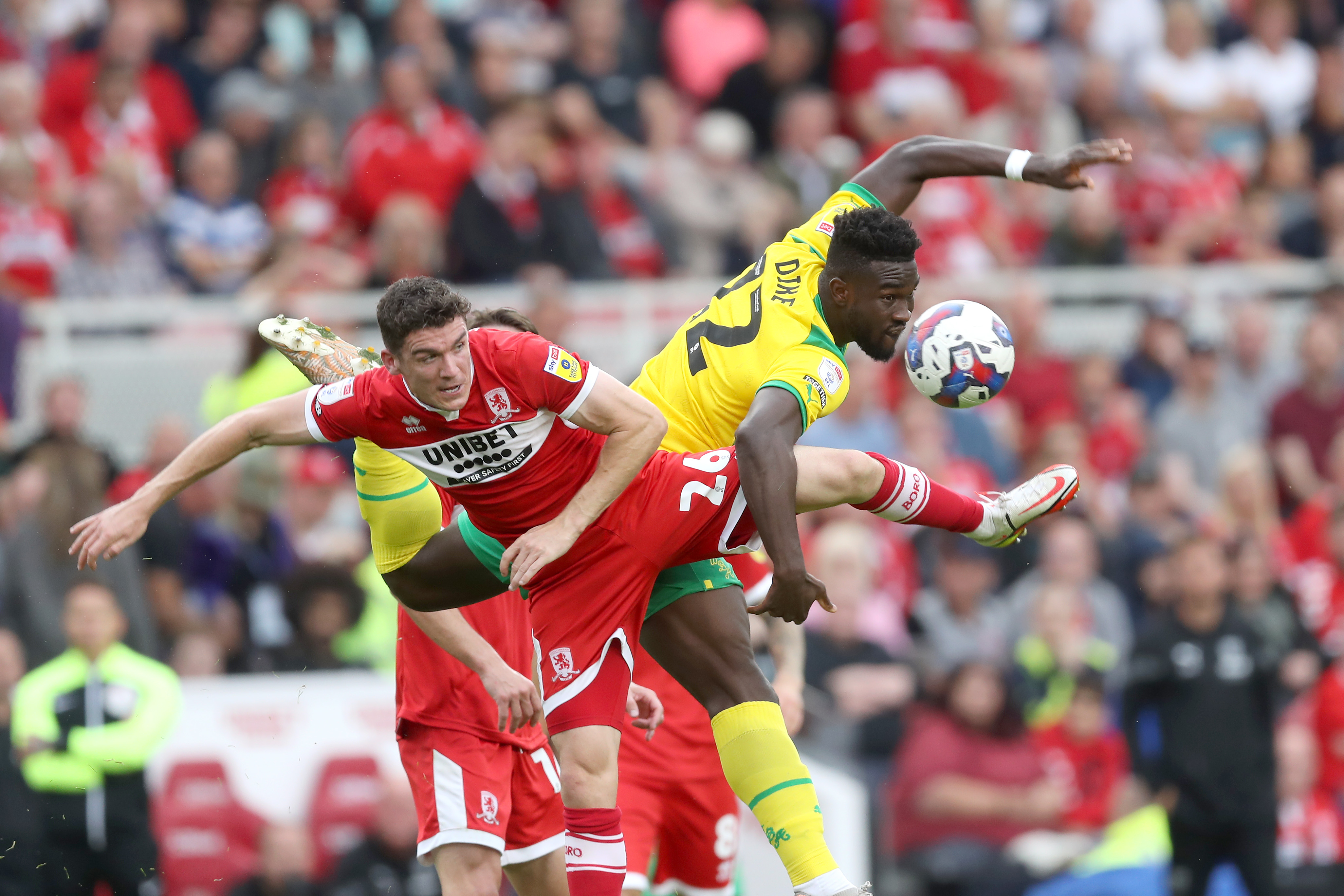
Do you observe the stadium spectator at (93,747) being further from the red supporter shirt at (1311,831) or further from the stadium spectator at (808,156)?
the red supporter shirt at (1311,831)

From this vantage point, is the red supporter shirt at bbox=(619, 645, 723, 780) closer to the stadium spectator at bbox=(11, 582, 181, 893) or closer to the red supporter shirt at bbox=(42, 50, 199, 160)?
the stadium spectator at bbox=(11, 582, 181, 893)

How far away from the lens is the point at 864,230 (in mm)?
6918

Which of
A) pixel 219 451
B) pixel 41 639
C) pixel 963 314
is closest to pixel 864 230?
pixel 963 314

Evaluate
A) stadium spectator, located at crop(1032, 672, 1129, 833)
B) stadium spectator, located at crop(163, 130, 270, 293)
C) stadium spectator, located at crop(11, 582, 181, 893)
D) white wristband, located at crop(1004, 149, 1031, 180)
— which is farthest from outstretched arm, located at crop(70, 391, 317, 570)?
stadium spectator, located at crop(163, 130, 270, 293)

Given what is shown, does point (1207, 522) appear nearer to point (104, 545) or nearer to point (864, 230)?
point (864, 230)

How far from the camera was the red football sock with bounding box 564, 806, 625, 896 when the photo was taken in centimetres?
648

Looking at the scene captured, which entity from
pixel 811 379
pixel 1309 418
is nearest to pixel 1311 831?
pixel 1309 418

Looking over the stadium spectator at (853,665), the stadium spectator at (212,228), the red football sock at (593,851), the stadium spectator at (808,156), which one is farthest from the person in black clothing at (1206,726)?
the stadium spectator at (212,228)

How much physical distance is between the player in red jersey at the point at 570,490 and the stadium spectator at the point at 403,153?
22.8 feet

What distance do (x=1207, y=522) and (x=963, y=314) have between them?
660 cm

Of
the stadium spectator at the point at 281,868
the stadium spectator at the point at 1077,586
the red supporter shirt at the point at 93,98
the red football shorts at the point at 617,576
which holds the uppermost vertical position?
the red supporter shirt at the point at 93,98

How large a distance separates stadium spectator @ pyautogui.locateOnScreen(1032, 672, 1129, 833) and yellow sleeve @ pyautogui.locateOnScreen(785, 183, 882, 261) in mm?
4699

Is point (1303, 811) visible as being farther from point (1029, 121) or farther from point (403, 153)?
point (403, 153)

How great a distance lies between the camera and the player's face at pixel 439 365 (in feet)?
20.4
